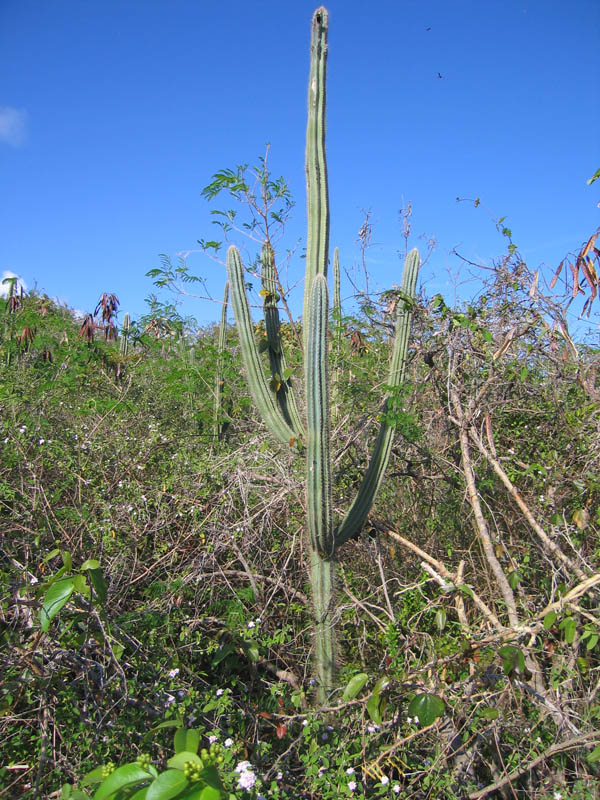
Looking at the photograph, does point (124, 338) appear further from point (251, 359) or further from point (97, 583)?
point (97, 583)

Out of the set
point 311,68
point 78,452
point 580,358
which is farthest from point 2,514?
point 580,358

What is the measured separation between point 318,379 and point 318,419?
0.19 m

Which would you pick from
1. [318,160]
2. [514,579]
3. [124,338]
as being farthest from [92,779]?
[124,338]

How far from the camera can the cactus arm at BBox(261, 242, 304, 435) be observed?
2.95m

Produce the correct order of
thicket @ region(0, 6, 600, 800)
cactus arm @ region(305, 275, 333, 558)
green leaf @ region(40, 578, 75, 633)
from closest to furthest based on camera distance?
green leaf @ region(40, 578, 75, 633) → thicket @ region(0, 6, 600, 800) → cactus arm @ region(305, 275, 333, 558)

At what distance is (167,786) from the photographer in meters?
1.02

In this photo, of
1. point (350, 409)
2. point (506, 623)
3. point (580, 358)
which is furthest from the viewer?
point (350, 409)

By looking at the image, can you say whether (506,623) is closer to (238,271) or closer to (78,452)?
(238,271)

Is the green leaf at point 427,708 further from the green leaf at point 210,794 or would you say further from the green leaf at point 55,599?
the green leaf at point 55,599

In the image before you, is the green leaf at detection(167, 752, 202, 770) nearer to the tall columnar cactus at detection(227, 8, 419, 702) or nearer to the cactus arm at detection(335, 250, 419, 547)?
the tall columnar cactus at detection(227, 8, 419, 702)

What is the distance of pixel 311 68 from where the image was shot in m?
2.83

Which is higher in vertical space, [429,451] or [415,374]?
[415,374]

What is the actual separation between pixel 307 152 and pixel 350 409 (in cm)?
161

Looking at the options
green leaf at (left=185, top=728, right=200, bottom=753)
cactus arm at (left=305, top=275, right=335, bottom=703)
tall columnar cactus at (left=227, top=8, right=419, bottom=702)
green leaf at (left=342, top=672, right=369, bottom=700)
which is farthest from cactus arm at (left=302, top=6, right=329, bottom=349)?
green leaf at (left=185, top=728, right=200, bottom=753)
